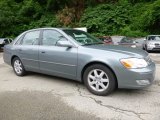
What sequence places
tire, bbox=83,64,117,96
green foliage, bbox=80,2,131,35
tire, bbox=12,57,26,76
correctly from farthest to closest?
green foliage, bbox=80,2,131,35 < tire, bbox=12,57,26,76 < tire, bbox=83,64,117,96

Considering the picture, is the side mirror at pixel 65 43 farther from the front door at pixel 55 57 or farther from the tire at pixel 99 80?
the tire at pixel 99 80

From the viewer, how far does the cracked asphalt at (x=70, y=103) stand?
4273mm

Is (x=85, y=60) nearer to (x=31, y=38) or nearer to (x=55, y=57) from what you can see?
(x=55, y=57)

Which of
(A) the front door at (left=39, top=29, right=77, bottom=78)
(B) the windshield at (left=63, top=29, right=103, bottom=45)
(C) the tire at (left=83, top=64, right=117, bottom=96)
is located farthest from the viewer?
(B) the windshield at (left=63, top=29, right=103, bottom=45)

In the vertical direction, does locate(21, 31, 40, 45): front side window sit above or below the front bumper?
above

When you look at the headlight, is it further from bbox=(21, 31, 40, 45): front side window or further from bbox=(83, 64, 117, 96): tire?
bbox=(21, 31, 40, 45): front side window

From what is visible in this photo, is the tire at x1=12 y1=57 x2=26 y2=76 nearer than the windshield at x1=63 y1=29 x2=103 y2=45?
No

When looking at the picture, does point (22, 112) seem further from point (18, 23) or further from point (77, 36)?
point (18, 23)

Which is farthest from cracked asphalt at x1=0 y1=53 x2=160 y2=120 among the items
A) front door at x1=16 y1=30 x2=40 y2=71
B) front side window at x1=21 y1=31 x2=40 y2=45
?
front side window at x1=21 y1=31 x2=40 y2=45

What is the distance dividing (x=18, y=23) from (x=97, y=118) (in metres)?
28.2

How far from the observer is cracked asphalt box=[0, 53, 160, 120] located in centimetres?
427

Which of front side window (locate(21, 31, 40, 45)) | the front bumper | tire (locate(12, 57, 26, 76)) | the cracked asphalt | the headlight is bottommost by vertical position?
the cracked asphalt

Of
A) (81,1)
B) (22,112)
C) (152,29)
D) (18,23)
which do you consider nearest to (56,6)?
(81,1)

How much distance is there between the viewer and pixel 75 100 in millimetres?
5066
